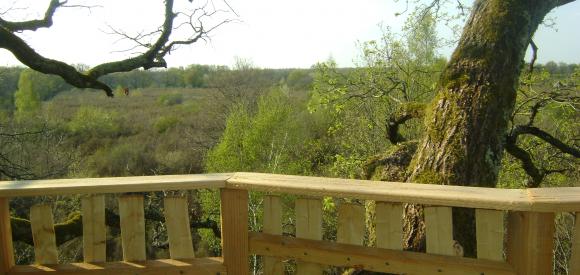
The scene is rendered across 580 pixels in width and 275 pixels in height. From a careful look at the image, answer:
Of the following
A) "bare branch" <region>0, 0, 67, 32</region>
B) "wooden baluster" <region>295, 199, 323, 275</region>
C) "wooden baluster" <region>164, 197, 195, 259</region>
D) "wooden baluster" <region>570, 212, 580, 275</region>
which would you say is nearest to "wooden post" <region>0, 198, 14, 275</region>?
"wooden baluster" <region>164, 197, 195, 259</region>

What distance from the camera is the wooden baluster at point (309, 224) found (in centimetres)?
214

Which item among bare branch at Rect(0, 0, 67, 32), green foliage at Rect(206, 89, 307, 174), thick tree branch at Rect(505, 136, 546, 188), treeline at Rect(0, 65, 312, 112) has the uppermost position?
treeline at Rect(0, 65, 312, 112)

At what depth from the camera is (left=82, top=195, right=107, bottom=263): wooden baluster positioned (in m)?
2.30

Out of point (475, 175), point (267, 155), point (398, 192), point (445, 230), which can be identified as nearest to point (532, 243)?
point (445, 230)

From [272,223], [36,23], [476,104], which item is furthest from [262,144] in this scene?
[272,223]

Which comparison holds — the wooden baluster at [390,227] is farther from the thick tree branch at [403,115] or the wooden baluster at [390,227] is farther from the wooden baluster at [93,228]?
the thick tree branch at [403,115]

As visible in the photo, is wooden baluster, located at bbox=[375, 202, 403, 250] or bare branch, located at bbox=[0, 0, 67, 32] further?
bare branch, located at bbox=[0, 0, 67, 32]

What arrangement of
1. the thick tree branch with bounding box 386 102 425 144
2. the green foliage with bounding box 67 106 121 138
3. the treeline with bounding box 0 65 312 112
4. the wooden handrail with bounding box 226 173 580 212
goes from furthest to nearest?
the green foliage with bounding box 67 106 121 138 < the treeline with bounding box 0 65 312 112 < the thick tree branch with bounding box 386 102 425 144 < the wooden handrail with bounding box 226 173 580 212

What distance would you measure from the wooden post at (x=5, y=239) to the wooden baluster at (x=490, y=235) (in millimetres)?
2236

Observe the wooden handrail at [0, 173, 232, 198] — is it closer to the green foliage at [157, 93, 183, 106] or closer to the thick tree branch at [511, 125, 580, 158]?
the thick tree branch at [511, 125, 580, 158]

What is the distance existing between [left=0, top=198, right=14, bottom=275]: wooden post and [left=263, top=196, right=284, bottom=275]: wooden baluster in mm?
1281

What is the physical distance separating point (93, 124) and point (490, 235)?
36821 mm

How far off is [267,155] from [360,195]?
2120 centimetres

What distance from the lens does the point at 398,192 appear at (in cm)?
190
